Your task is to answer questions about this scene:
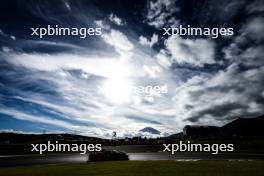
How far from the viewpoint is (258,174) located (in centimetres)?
1512

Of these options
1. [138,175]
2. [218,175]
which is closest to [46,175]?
[138,175]

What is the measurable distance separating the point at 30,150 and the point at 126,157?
75.5 feet

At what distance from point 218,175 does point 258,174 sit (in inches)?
87.0

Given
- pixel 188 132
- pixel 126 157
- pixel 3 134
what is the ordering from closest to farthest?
1. pixel 126 157
2. pixel 3 134
3. pixel 188 132

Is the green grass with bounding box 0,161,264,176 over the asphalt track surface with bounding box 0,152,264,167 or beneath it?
over

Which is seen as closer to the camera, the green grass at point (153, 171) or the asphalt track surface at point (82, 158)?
the green grass at point (153, 171)

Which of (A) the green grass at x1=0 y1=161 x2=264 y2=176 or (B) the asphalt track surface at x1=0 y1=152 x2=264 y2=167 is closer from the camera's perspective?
(A) the green grass at x1=0 y1=161 x2=264 y2=176

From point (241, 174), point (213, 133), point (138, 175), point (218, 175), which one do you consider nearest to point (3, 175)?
point (138, 175)

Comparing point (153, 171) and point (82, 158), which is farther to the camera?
point (82, 158)

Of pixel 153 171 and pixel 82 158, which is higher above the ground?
pixel 153 171

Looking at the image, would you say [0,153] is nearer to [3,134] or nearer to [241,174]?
[241,174]

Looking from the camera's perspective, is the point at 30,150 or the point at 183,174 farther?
the point at 30,150

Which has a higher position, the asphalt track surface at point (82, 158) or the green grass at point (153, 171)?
the green grass at point (153, 171)

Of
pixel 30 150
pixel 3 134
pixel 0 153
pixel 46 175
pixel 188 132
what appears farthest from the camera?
pixel 188 132
